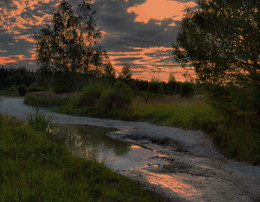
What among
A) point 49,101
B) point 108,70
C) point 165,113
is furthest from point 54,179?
point 108,70

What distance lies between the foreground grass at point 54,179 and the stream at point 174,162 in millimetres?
857

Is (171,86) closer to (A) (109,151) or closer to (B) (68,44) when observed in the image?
(B) (68,44)

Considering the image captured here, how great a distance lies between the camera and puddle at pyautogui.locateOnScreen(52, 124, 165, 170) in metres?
8.61

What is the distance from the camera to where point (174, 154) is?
1023cm

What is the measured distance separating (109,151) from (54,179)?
190 inches

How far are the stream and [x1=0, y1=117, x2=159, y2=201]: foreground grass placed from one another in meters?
0.86

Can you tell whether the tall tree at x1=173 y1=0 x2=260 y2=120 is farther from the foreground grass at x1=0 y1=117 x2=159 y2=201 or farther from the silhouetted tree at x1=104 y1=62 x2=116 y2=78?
the silhouetted tree at x1=104 y1=62 x2=116 y2=78

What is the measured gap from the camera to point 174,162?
889cm

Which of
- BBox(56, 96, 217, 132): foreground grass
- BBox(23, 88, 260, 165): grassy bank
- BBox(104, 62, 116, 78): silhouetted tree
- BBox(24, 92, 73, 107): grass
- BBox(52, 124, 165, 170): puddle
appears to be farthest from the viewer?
BBox(104, 62, 116, 78): silhouetted tree

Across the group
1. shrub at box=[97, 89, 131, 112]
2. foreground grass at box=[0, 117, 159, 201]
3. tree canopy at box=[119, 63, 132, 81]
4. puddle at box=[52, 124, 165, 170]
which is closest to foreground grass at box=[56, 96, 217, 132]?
shrub at box=[97, 89, 131, 112]

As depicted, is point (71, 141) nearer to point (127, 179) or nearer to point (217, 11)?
point (127, 179)

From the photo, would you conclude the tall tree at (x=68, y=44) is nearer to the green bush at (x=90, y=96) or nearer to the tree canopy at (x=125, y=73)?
the green bush at (x=90, y=96)

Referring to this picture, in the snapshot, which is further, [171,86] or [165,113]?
[171,86]

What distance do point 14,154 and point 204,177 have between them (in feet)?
17.1
